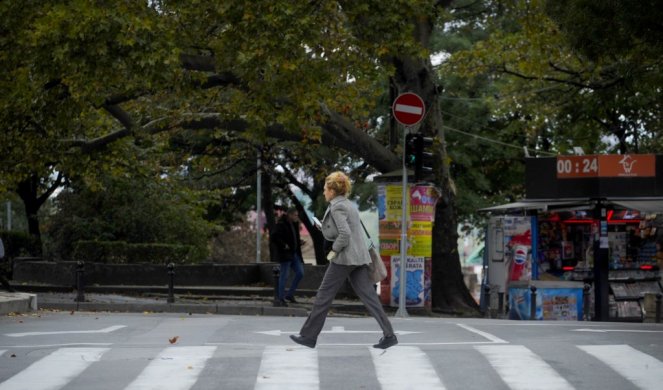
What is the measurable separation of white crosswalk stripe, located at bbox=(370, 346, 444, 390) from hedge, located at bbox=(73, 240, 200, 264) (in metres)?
18.6

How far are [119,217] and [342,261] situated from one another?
69.3 feet

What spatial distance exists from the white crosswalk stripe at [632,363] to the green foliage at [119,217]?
20.7 m

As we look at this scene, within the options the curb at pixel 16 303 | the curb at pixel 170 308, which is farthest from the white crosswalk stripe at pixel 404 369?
the curb at pixel 170 308

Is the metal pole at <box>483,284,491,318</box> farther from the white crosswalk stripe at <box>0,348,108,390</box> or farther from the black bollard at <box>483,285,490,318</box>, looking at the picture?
the white crosswalk stripe at <box>0,348,108,390</box>

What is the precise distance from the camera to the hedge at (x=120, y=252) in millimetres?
30234

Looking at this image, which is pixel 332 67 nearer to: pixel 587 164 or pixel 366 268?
pixel 587 164

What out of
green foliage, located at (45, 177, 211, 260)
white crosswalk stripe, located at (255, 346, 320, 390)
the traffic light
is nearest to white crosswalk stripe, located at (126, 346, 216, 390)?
white crosswalk stripe, located at (255, 346, 320, 390)

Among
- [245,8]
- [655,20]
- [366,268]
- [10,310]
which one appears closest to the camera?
[366,268]

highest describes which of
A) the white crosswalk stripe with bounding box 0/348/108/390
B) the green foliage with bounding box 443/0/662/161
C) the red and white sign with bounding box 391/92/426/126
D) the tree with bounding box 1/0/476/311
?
the green foliage with bounding box 443/0/662/161

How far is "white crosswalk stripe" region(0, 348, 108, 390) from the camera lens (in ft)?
32.0

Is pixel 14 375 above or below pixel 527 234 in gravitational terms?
below

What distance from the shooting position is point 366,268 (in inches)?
474

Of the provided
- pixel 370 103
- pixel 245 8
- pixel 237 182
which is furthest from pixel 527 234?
pixel 237 182

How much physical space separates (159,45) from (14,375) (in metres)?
10.9
